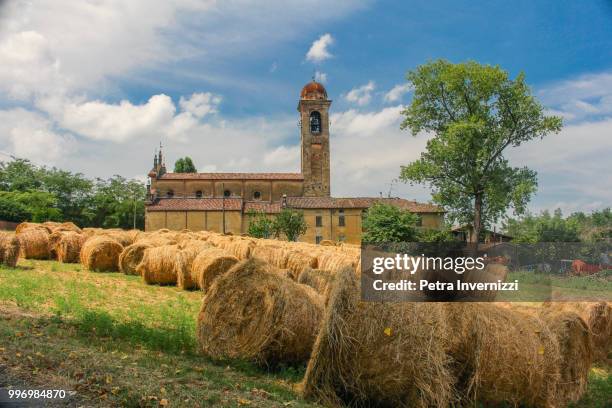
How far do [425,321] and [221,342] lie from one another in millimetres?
3803

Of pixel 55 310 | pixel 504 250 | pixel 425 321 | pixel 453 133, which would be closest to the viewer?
pixel 425 321

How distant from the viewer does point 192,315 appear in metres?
12.9

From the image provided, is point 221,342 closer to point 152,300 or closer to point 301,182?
point 152,300

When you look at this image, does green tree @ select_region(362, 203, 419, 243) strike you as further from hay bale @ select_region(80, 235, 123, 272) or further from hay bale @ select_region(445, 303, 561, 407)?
hay bale @ select_region(445, 303, 561, 407)

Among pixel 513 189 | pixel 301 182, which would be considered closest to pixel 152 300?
pixel 513 189

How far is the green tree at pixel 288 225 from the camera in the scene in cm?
5688

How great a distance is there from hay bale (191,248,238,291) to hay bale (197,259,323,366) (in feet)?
21.9

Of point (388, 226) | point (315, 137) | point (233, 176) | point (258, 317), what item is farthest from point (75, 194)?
point (258, 317)

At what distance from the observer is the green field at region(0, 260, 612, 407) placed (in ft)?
20.8

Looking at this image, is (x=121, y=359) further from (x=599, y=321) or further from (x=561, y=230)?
(x=561, y=230)

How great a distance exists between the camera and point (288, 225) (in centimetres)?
5684

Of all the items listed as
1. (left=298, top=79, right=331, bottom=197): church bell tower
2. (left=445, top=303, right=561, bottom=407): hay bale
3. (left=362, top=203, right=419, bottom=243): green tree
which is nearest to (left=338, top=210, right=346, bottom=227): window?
(left=298, top=79, right=331, bottom=197): church bell tower

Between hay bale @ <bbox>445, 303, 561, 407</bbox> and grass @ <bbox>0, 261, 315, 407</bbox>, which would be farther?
hay bale @ <bbox>445, 303, 561, 407</bbox>

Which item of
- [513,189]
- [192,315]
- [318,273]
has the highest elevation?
[513,189]
